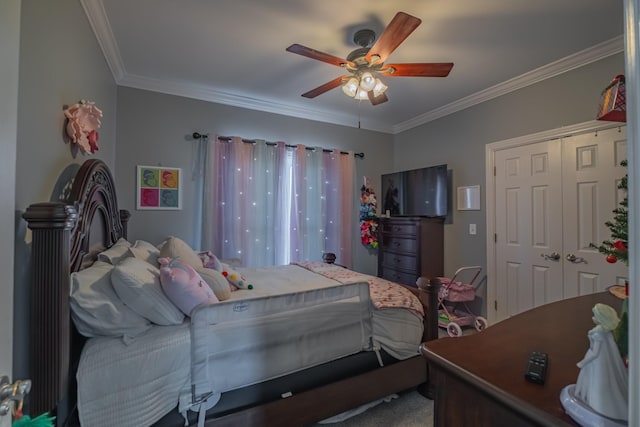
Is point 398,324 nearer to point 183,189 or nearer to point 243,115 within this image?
point 183,189

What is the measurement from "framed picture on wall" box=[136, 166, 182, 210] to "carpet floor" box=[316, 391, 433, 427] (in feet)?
8.51

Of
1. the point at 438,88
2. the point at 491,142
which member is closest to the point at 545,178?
the point at 491,142

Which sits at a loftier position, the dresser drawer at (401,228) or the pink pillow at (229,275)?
the dresser drawer at (401,228)

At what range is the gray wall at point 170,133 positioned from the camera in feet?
9.66

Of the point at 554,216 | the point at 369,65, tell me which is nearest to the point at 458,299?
the point at 554,216

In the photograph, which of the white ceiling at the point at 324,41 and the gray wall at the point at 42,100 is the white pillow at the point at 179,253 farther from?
the white ceiling at the point at 324,41

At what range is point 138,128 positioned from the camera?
299 centimetres

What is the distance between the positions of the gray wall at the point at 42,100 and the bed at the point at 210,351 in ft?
0.33

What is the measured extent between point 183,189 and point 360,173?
2452 millimetres

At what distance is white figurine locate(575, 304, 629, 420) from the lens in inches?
20.7

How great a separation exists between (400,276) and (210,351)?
2843 millimetres

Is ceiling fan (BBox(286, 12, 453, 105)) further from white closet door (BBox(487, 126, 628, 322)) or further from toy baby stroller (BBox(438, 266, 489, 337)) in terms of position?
toy baby stroller (BBox(438, 266, 489, 337))

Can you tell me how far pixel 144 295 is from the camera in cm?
130

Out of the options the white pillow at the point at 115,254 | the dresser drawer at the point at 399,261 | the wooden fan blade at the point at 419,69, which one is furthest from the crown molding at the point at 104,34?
the dresser drawer at the point at 399,261
